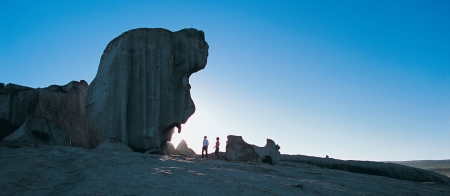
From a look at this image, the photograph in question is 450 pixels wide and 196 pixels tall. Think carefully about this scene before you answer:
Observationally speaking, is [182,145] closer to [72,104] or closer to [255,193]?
[72,104]

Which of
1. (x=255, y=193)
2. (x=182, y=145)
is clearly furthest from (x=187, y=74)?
(x=182, y=145)

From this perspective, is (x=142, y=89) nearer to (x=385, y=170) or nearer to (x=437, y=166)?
(x=385, y=170)

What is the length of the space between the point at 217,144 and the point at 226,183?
11.1 metres

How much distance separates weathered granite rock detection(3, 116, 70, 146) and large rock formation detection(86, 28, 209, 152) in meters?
1.28

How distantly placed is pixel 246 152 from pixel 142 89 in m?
6.04

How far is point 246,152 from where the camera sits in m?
18.1

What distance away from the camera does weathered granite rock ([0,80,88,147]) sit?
1695 cm

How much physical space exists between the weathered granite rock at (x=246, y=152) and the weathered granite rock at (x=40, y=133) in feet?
24.3

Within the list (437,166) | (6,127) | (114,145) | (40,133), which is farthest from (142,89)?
(437,166)

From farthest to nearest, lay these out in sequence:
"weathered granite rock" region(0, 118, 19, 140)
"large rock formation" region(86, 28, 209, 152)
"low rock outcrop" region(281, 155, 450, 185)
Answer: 1. "low rock outcrop" region(281, 155, 450, 185)
2. "weathered granite rock" region(0, 118, 19, 140)
3. "large rock formation" region(86, 28, 209, 152)

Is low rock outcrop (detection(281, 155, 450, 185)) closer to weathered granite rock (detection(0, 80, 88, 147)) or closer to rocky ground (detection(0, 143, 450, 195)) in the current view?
weathered granite rock (detection(0, 80, 88, 147))

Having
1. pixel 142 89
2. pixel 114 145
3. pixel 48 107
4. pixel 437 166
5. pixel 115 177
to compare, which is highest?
pixel 437 166

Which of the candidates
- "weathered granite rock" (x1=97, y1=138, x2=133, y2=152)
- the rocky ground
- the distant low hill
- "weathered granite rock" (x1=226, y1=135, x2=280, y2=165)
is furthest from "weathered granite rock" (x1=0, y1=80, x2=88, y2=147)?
the distant low hill

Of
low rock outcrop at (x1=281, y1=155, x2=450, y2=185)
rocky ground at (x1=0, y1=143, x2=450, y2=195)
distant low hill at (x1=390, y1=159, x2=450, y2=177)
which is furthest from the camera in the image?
distant low hill at (x1=390, y1=159, x2=450, y2=177)
